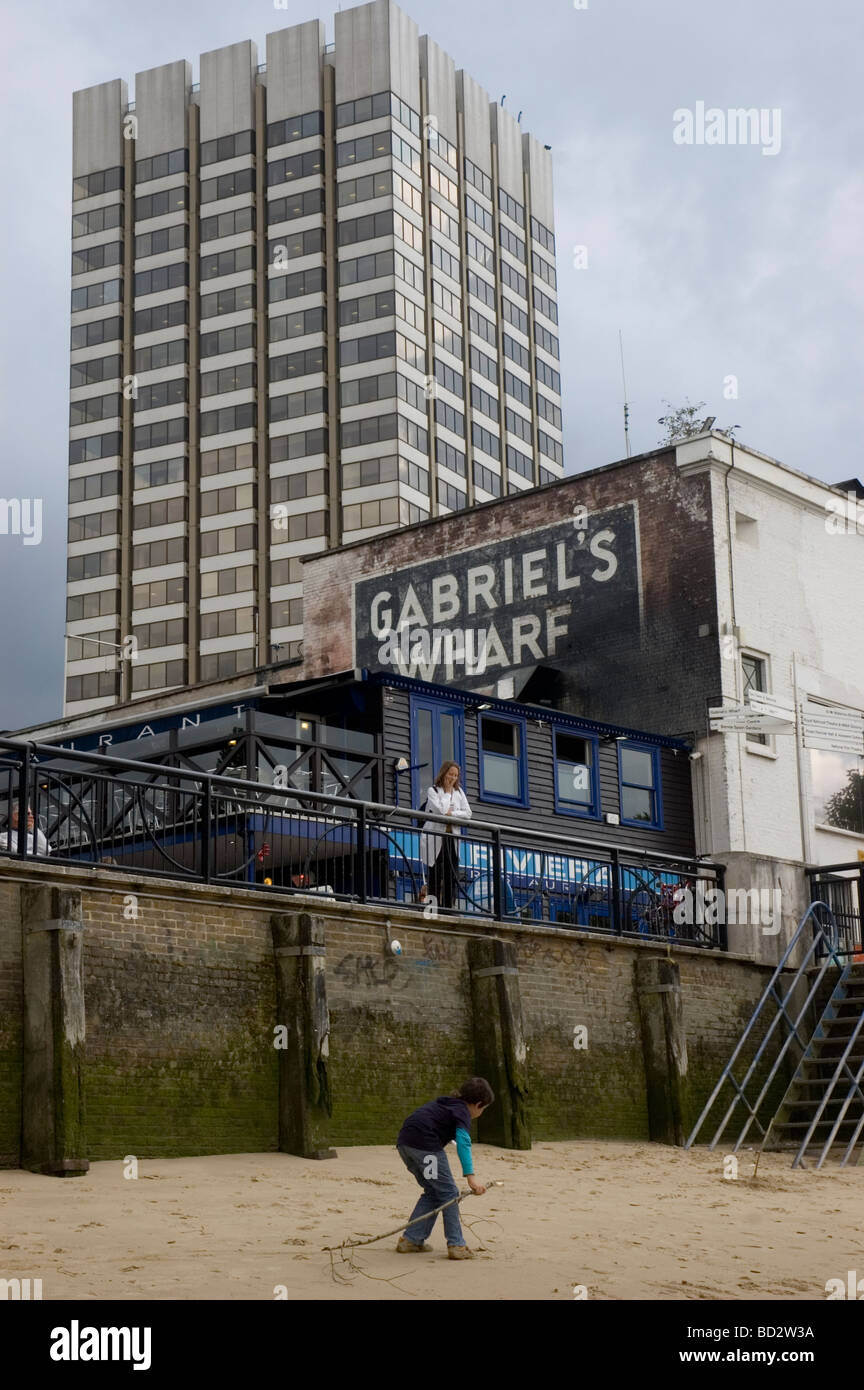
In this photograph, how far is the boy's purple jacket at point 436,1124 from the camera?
41.0ft

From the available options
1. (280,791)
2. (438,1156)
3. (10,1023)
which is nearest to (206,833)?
(280,791)

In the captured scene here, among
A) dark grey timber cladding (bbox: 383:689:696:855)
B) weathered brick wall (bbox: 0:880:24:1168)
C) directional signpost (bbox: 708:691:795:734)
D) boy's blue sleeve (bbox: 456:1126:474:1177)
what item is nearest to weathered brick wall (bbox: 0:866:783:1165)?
weathered brick wall (bbox: 0:880:24:1168)

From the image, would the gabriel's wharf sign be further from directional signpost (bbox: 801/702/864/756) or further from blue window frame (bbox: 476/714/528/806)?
blue window frame (bbox: 476/714/528/806)

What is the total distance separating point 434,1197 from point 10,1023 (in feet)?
15.4

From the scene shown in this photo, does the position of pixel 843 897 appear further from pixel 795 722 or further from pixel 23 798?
pixel 23 798

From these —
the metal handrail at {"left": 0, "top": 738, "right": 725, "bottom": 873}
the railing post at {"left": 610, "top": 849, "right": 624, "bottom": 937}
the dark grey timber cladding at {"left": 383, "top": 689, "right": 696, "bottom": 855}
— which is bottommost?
the railing post at {"left": 610, "top": 849, "right": 624, "bottom": 937}

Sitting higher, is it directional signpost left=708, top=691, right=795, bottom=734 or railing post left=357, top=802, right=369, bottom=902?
directional signpost left=708, top=691, right=795, bottom=734

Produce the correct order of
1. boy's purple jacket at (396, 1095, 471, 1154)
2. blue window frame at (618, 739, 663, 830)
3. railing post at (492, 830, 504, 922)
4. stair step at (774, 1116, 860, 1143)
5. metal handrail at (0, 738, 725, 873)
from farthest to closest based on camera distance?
blue window frame at (618, 739, 663, 830) < stair step at (774, 1116, 860, 1143) < railing post at (492, 830, 504, 922) < metal handrail at (0, 738, 725, 873) < boy's purple jacket at (396, 1095, 471, 1154)

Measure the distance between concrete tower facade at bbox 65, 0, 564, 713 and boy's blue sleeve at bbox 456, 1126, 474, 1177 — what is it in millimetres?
65208

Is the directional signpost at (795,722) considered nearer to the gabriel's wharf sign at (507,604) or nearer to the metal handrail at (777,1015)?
the gabriel's wharf sign at (507,604)

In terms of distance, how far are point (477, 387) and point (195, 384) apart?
14008mm

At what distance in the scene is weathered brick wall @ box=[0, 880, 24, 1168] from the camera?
14.9 m
